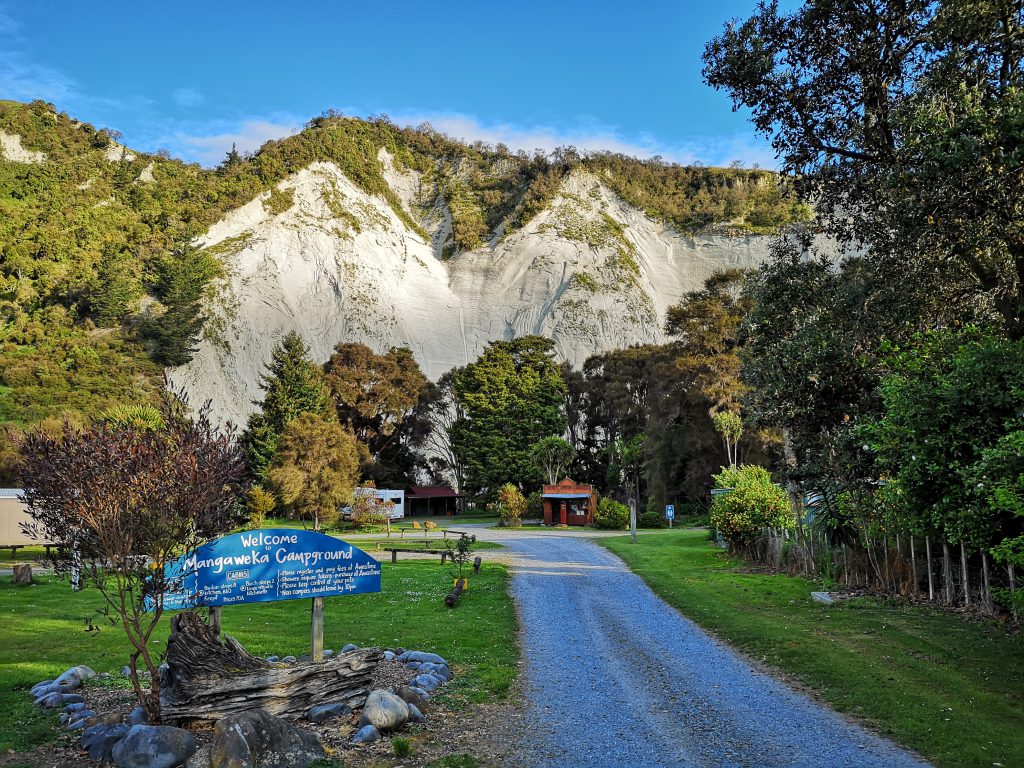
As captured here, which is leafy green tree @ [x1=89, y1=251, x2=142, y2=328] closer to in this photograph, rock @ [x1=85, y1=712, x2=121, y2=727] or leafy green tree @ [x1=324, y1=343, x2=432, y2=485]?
leafy green tree @ [x1=324, y1=343, x2=432, y2=485]

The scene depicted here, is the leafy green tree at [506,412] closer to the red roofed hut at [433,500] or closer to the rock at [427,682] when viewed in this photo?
the red roofed hut at [433,500]

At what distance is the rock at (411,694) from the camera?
24.1ft

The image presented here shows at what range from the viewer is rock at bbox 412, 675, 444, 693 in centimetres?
815

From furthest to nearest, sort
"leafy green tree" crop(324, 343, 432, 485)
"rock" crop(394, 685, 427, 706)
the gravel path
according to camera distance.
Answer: "leafy green tree" crop(324, 343, 432, 485) < "rock" crop(394, 685, 427, 706) < the gravel path

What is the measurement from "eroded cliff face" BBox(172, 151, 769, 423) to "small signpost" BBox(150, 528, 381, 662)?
61.4 meters

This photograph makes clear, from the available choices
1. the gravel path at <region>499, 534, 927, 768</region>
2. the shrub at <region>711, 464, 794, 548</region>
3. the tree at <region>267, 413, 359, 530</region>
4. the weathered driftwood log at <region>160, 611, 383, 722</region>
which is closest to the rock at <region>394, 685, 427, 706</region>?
the weathered driftwood log at <region>160, 611, 383, 722</region>

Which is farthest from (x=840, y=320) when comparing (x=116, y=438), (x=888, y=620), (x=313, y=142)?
(x=313, y=142)

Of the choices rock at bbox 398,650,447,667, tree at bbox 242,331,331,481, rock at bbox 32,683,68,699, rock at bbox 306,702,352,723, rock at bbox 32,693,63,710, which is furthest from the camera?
tree at bbox 242,331,331,481

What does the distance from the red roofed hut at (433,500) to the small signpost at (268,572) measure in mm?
55743

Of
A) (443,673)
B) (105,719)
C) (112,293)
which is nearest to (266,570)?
(105,719)

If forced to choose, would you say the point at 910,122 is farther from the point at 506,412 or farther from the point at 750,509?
the point at 506,412

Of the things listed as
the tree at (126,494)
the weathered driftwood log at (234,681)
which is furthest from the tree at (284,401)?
the tree at (126,494)

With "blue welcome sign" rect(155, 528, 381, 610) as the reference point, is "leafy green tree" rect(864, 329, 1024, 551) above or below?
above

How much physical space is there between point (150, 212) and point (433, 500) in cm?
4632
